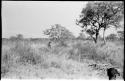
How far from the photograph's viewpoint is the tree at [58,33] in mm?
3459

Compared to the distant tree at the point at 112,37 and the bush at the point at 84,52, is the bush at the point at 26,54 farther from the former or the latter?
the distant tree at the point at 112,37

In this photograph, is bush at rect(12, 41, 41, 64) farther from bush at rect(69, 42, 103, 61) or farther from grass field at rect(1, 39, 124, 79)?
bush at rect(69, 42, 103, 61)

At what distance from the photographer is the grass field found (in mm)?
2861

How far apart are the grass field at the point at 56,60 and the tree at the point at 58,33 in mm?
139

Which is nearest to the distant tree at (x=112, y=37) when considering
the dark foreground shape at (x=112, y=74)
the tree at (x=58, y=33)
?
the tree at (x=58, y=33)

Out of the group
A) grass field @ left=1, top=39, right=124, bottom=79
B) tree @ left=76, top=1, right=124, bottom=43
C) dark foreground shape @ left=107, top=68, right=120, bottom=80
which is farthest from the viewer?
tree @ left=76, top=1, right=124, bottom=43

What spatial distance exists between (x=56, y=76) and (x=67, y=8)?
3.56 feet

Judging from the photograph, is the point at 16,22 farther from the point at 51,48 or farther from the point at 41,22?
the point at 51,48

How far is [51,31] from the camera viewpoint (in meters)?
3.58

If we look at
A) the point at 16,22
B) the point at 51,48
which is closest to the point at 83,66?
the point at 51,48

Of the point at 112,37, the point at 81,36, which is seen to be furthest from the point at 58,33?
the point at 112,37

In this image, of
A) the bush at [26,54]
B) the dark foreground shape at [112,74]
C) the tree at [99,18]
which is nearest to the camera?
the dark foreground shape at [112,74]

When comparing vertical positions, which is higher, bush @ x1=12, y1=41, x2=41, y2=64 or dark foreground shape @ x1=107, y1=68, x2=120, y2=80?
bush @ x1=12, y1=41, x2=41, y2=64

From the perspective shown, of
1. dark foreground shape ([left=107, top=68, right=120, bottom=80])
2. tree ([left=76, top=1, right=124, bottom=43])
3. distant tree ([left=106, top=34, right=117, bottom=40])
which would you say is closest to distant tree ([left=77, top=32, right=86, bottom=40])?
tree ([left=76, top=1, right=124, bottom=43])
